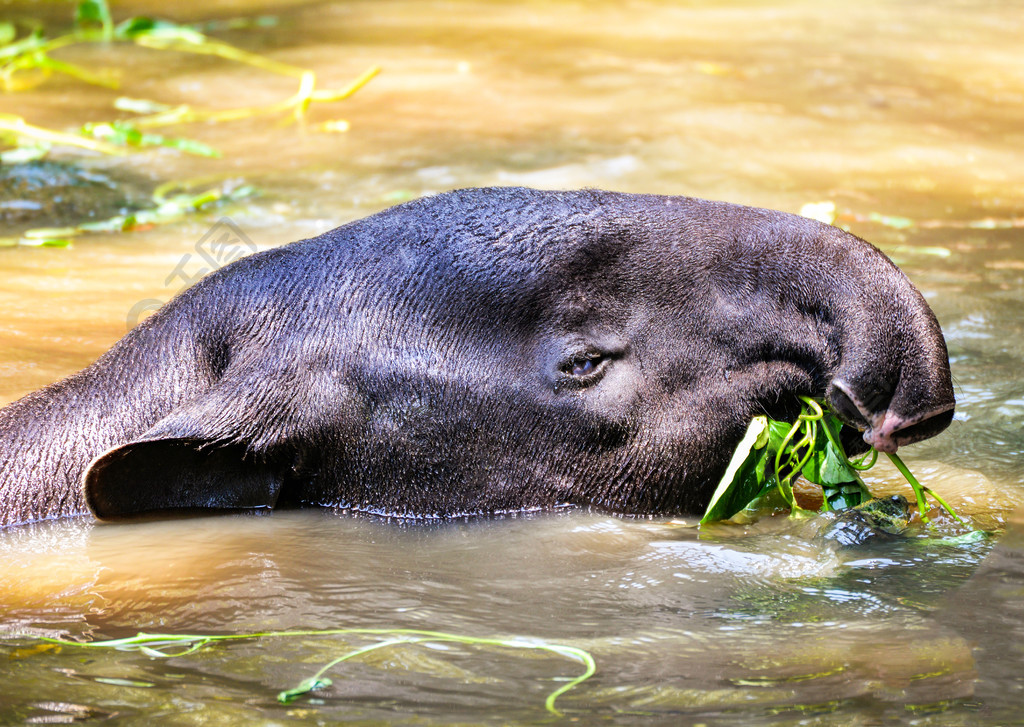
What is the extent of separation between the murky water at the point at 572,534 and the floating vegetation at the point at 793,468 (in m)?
0.11

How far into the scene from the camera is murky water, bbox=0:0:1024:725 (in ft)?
8.13

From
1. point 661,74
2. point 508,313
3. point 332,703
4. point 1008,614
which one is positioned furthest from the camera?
point 661,74

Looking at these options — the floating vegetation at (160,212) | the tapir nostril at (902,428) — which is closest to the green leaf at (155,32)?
the floating vegetation at (160,212)

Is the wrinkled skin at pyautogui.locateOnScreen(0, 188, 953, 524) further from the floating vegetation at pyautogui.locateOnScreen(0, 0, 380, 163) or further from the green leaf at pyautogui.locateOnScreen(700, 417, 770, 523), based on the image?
the floating vegetation at pyautogui.locateOnScreen(0, 0, 380, 163)

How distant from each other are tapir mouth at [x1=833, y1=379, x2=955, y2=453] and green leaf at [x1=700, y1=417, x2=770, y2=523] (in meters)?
0.26

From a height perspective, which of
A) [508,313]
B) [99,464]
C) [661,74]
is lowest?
[99,464]

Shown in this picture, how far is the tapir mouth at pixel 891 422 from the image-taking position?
3164 mm

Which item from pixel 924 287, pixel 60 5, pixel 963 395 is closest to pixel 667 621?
pixel 963 395

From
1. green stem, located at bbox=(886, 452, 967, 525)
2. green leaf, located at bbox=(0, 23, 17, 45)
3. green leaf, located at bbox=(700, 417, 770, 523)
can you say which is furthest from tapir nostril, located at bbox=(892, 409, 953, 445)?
green leaf, located at bbox=(0, 23, 17, 45)

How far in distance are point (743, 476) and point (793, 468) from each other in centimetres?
21

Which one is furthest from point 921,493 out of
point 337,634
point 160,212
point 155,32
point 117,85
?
point 155,32

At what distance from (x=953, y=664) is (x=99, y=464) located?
2.20m

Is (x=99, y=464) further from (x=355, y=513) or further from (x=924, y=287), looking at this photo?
(x=924, y=287)

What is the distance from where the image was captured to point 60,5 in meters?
14.6
